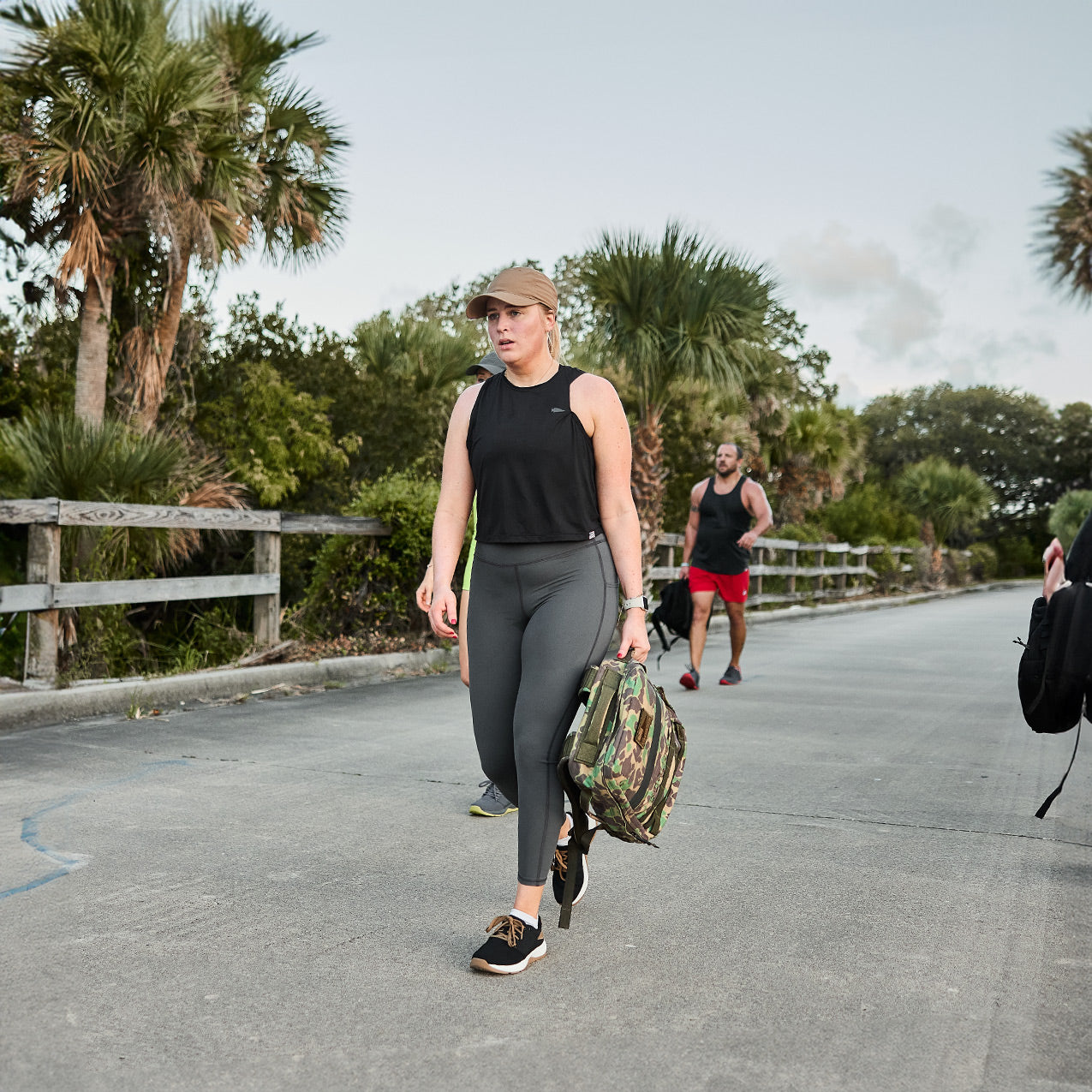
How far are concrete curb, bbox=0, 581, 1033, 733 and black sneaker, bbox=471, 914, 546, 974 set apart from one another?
4.82m

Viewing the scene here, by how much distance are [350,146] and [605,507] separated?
14.1 meters

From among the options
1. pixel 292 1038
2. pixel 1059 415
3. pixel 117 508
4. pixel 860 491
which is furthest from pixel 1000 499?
pixel 292 1038

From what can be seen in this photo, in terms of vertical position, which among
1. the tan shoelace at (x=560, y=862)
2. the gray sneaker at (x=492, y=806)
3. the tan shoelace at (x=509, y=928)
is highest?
the tan shoelace at (x=560, y=862)

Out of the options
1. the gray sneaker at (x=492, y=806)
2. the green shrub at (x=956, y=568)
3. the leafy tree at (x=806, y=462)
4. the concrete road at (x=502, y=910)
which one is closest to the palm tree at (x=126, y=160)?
the concrete road at (x=502, y=910)

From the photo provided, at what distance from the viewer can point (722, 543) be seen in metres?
9.70

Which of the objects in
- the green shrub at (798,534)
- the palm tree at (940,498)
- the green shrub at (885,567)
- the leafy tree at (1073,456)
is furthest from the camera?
the leafy tree at (1073,456)

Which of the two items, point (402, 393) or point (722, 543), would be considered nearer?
point (722, 543)

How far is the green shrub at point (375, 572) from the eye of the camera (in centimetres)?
1116

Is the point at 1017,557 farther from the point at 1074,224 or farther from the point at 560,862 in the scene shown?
the point at 560,862

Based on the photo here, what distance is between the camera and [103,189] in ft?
45.0

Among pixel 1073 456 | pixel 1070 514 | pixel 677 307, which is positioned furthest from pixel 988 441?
pixel 677 307

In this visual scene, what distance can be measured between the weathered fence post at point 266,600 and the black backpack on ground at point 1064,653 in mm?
6857

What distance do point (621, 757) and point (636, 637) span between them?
0.43 meters

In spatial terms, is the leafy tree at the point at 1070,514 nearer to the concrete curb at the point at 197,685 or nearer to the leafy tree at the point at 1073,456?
the leafy tree at the point at 1073,456
